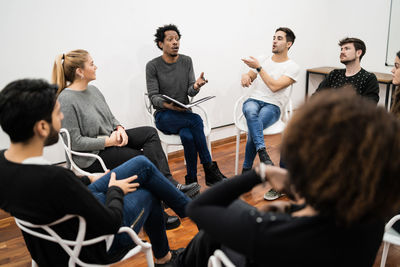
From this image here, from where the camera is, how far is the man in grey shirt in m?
2.67

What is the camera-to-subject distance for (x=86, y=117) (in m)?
2.12

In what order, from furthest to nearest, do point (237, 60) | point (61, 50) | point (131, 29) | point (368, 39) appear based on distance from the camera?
1. point (368, 39)
2. point (237, 60)
3. point (131, 29)
4. point (61, 50)

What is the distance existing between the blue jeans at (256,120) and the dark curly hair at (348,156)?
186 cm

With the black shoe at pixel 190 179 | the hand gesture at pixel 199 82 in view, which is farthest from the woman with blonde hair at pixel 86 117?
the hand gesture at pixel 199 82

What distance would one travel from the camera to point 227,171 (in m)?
3.06

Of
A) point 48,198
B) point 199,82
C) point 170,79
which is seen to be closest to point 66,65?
point 170,79

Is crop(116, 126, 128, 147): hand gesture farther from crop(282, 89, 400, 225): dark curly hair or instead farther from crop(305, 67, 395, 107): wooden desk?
crop(305, 67, 395, 107): wooden desk

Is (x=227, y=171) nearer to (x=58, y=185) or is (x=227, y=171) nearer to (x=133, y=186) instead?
(x=133, y=186)

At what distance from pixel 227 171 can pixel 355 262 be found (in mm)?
2250

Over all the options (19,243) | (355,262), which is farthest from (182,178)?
(355,262)

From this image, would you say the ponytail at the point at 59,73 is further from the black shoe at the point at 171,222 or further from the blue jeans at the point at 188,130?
the black shoe at the point at 171,222

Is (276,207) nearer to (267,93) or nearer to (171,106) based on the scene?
(171,106)

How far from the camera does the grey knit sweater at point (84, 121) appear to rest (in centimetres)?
204

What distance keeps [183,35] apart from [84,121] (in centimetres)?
150
